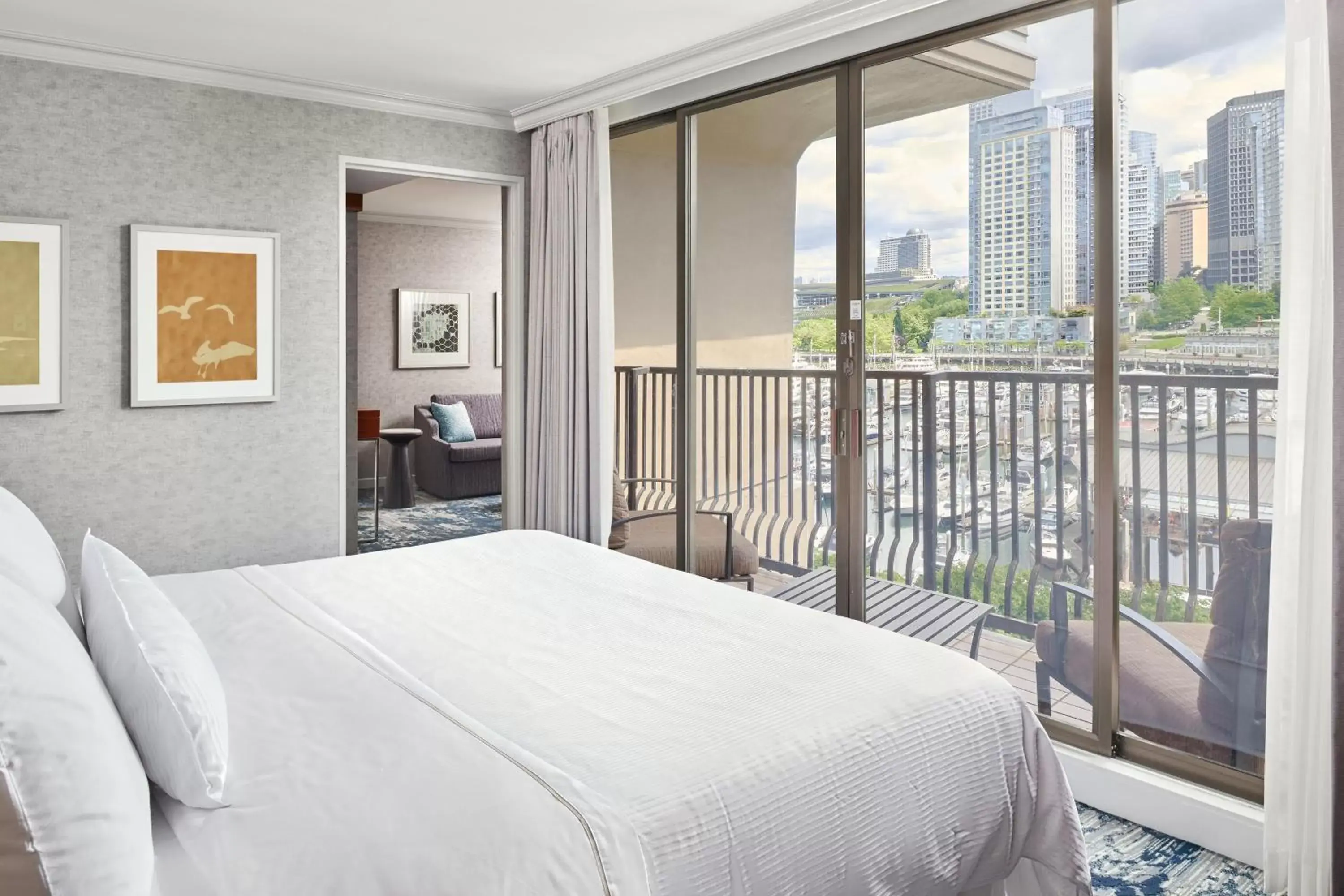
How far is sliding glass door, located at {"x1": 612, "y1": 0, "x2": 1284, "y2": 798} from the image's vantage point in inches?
102

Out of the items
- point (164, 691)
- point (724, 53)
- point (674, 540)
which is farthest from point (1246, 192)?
point (164, 691)

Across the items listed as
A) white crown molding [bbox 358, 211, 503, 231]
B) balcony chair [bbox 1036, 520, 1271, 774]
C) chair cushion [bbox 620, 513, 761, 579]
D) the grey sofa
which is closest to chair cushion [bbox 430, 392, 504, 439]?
the grey sofa

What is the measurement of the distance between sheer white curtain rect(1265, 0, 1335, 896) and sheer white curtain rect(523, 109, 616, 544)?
284 centimetres

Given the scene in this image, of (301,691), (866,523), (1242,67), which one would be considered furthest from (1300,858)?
(301,691)

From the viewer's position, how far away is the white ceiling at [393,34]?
3215 mm

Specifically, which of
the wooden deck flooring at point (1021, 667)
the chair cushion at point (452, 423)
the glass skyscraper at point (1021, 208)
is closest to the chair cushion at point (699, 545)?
the wooden deck flooring at point (1021, 667)

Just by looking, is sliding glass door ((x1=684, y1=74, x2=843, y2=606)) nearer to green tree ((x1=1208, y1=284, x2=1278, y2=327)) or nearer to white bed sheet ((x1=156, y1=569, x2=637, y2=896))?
green tree ((x1=1208, y1=284, x2=1278, y2=327))

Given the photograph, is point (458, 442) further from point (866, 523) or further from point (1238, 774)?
point (1238, 774)

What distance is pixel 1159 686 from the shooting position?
275 cm

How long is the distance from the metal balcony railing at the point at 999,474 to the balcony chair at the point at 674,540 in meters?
0.08

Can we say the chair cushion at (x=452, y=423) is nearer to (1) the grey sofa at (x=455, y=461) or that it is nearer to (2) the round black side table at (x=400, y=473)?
(1) the grey sofa at (x=455, y=461)

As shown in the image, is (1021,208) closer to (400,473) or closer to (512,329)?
(512,329)

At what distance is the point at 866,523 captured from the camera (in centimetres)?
349

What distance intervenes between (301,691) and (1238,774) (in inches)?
95.2
